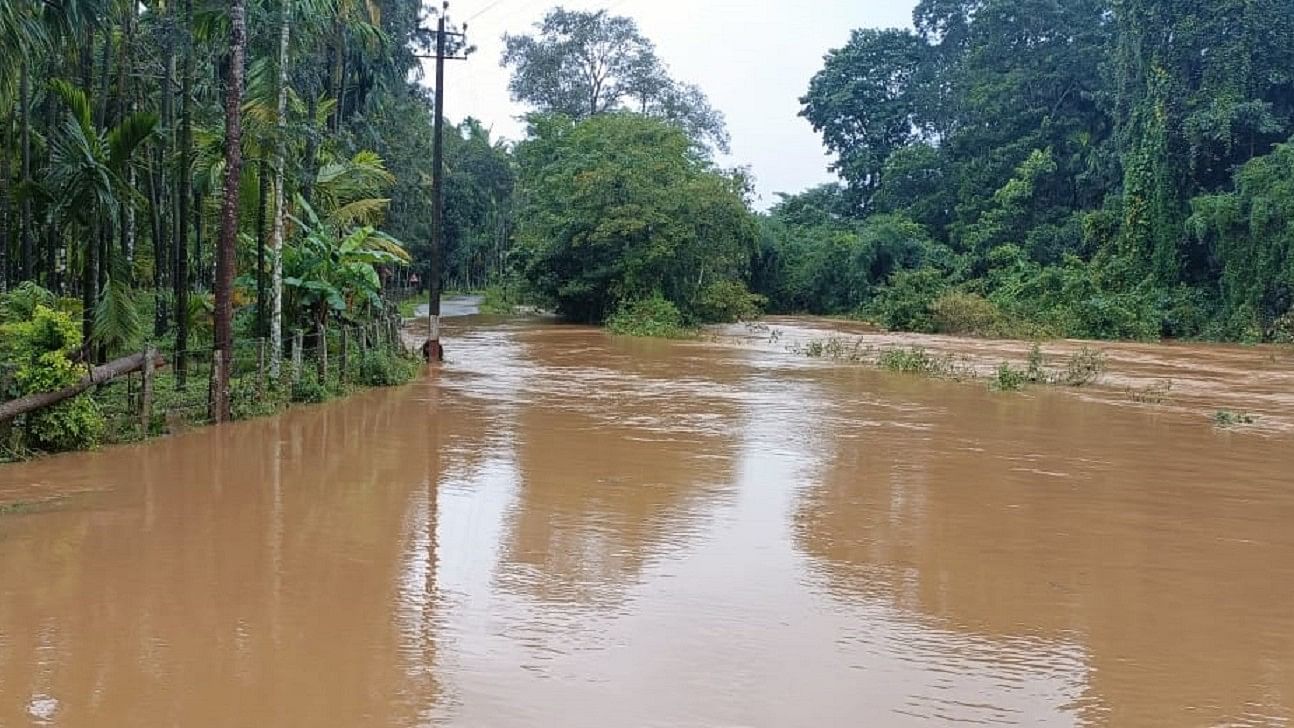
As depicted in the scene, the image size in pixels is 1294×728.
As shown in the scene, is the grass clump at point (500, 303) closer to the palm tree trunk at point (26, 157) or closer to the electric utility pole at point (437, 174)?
the electric utility pole at point (437, 174)

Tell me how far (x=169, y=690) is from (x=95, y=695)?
0.33 m

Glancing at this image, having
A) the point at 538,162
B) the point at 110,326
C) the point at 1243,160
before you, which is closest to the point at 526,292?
the point at 538,162

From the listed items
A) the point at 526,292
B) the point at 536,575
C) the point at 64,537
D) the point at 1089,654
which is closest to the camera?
the point at 1089,654

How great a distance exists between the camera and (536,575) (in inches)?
291

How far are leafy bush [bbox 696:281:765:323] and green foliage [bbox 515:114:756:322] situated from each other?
350 millimetres

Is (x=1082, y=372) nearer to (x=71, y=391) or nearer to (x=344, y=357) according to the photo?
(x=344, y=357)

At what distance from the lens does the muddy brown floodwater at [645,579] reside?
5289 millimetres

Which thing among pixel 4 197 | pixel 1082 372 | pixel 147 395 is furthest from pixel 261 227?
pixel 1082 372

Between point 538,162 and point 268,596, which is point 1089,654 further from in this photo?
point 538,162

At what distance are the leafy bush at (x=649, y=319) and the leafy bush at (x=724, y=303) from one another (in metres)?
1.71

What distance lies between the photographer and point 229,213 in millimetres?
13961

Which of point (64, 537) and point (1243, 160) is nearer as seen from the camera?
point (64, 537)

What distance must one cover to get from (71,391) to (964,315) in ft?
102

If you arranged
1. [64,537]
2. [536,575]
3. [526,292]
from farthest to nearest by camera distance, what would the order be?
1. [526,292]
2. [64,537]
3. [536,575]
